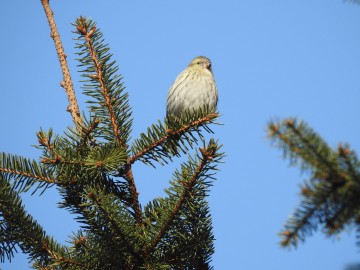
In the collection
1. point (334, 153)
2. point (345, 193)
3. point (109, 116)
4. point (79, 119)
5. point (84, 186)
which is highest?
point (79, 119)

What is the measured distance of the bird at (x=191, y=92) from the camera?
19.0 ft

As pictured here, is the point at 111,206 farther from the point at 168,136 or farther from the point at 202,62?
the point at 202,62

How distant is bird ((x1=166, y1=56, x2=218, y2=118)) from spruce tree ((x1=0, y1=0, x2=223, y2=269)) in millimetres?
2792

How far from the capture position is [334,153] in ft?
4.42

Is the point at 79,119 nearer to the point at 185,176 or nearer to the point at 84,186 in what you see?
the point at 84,186

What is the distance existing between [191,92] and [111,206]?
3.66m

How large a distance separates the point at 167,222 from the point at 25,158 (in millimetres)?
875

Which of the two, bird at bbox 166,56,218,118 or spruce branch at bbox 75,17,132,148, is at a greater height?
bird at bbox 166,56,218,118

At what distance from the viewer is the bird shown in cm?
579

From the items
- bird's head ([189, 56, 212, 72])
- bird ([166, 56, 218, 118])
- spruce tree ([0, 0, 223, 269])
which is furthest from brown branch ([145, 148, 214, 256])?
bird's head ([189, 56, 212, 72])

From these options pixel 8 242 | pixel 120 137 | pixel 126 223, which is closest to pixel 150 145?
pixel 120 137

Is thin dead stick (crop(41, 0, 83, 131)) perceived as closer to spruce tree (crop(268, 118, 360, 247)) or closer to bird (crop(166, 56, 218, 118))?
spruce tree (crop(268, 118, 360, 247))

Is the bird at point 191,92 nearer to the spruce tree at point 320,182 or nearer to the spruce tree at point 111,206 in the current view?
the spruce tree at point 111,206

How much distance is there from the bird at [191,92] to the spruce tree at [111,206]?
2792mm
